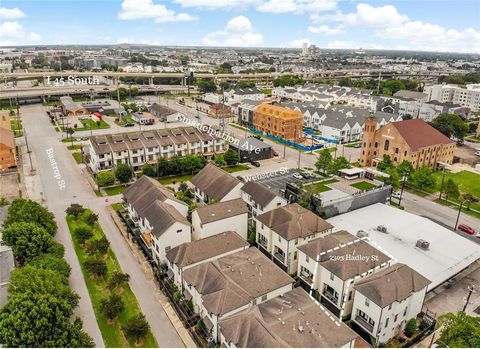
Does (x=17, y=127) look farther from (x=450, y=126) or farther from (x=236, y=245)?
(x=450, y=126)

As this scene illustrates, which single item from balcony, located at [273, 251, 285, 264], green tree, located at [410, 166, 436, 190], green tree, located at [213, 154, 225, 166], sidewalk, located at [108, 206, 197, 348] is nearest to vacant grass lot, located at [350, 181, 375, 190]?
green tree, located at [410, 166, 436, 190]

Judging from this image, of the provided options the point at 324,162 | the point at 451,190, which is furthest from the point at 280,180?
the point at 451,190

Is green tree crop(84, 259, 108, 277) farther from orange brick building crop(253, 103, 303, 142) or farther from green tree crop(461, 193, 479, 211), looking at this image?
orange brick building crop(253, 103, 303, 142)

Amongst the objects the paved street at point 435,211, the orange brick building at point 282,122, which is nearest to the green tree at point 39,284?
the paved street at point 435,211

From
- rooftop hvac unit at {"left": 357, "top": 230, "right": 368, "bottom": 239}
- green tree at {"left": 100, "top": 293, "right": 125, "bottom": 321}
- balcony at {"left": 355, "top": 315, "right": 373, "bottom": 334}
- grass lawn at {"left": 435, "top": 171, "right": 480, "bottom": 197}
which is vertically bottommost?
grass lawn at {"left": 435, "top": 171, "right": 480, "bottom": 197}

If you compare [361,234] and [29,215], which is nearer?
[29,215]

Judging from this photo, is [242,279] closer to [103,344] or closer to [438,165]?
[103,344]

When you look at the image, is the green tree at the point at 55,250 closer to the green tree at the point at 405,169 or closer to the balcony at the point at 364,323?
the balcony at the point at 364,323

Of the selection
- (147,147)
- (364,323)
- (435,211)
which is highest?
(147,147)
